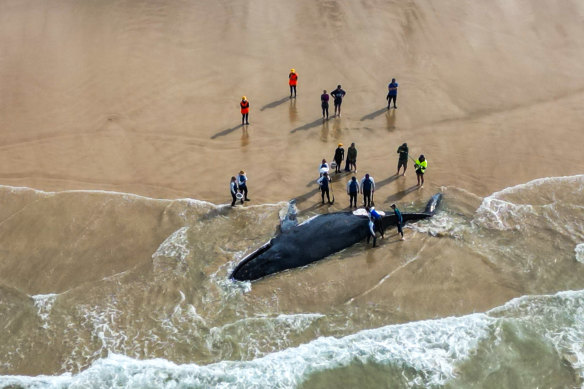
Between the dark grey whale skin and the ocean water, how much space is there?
33 centimetres

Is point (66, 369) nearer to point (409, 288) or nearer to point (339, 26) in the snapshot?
point (409, 288)

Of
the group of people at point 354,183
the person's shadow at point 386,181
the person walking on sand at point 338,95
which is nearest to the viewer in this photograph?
the group of people at point 354,183

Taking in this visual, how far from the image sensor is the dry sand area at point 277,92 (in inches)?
830

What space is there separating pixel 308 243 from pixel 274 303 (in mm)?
2362

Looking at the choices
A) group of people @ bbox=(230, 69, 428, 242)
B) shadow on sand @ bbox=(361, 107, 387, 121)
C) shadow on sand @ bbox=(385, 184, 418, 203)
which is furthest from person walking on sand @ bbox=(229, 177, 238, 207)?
shadow on sand @ bbox=(361, 107, 387, 121)

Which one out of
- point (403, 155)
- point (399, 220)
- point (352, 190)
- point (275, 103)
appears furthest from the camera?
point (275, 103)

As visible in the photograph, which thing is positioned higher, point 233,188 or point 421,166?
point 421,166

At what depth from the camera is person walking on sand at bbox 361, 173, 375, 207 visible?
1833 cm

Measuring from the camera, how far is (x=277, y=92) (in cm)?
2584

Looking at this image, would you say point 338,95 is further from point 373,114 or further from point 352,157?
point 352,157

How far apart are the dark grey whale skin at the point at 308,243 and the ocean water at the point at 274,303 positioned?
0.33m

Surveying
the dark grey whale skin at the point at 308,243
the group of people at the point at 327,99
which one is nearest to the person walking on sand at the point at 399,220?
the dark grey whale skin at the point at 308,243

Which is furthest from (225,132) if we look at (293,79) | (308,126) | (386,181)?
(386,181)

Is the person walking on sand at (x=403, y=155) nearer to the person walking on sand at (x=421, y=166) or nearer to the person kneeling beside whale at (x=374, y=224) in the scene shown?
the person walking on sand at (x=421, y=166)
